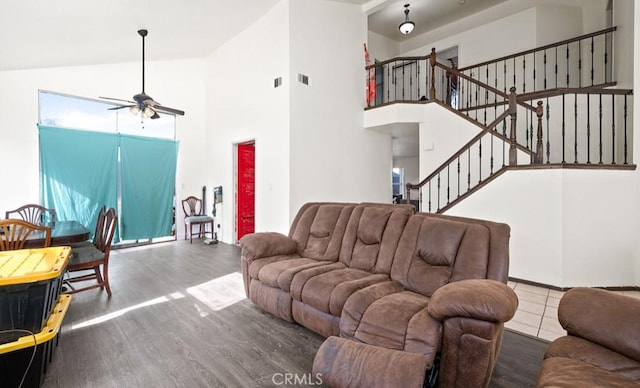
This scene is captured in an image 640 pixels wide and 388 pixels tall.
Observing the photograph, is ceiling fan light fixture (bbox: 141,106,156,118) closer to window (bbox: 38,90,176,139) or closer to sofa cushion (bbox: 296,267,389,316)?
window (bbox: 38,90,176,139)

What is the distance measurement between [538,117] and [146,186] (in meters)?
7.14

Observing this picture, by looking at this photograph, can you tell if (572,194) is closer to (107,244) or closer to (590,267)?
(590,267)

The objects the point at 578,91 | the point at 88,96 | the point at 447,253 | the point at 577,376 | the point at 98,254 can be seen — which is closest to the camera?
the point at 577,376

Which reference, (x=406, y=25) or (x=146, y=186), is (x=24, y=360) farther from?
(x=406, y=25)

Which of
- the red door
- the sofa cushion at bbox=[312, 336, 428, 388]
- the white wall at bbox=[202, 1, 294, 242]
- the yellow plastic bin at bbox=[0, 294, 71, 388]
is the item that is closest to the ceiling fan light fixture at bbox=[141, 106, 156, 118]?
the white wall at bbox=[202, 1, 294, 242]

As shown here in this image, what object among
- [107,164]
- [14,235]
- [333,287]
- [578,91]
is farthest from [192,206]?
[578,91]

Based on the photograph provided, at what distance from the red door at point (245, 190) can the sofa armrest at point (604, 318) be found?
215 inches

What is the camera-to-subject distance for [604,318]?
1.42 m

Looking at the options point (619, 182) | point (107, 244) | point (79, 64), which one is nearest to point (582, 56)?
point (619, 182)

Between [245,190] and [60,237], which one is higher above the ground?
[245,190]

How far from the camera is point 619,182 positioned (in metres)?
3.55

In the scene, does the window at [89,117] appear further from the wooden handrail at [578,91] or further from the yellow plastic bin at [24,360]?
the wooden handrail at [578,91]

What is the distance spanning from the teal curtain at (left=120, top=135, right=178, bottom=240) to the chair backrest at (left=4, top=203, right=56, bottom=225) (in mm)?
1170

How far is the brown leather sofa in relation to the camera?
1.20 meters
